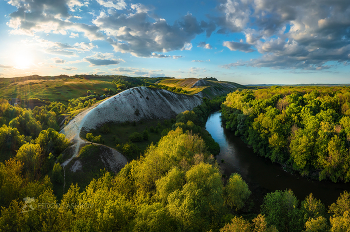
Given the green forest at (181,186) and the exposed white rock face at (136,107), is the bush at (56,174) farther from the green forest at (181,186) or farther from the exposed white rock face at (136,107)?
the exposed white rock face at (136,107)

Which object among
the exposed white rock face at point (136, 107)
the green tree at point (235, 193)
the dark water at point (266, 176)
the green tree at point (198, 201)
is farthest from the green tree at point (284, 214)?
the exposed white rock face at point (136, 107)

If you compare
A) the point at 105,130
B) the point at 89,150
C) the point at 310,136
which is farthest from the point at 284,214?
the point at 105,130

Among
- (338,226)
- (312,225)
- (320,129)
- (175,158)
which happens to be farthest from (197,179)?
(320,129)

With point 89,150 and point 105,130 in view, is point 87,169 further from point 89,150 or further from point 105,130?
point 105,130

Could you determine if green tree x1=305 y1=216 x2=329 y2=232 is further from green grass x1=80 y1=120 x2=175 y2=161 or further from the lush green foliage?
green grass x1=80 y1=120 x2=175 y2=161

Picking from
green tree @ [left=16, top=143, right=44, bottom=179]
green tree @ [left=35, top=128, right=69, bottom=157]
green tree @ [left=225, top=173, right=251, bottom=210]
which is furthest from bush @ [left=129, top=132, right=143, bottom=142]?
green tree @ [left=225, top=173, right=251, bottom=210]

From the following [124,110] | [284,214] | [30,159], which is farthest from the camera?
[124,110]
